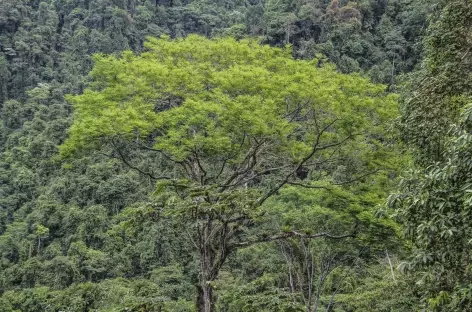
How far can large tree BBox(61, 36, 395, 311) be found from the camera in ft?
24.2

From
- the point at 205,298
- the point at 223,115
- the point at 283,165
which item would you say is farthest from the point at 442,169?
the point at 283,165

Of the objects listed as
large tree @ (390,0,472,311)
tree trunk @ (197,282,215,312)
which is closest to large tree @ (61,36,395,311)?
tree trunk @ (197,282,215,312)

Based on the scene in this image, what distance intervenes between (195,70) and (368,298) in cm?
611

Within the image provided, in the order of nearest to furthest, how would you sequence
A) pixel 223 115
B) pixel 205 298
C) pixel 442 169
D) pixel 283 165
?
pixel 442 169, pixel 223 115, pixel 205 298, pixel 283 165

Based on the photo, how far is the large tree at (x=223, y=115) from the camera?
7.38 meters

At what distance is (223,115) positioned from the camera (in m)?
7.40

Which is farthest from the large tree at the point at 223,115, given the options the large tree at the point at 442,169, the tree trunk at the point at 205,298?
the large tree at the point at 442,169

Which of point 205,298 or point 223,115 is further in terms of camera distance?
point 205,298

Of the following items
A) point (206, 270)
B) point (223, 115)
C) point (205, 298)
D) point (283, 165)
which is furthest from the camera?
point (283, 165)

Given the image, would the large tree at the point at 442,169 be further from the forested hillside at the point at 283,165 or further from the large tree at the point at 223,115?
the large tree at the point at 223,115

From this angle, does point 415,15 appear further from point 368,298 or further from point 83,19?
point 83,19

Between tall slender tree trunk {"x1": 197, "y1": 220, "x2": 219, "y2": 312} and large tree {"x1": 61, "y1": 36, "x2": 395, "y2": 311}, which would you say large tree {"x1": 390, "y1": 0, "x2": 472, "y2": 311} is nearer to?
large tree {"x1": 61, "y1": 36, "x2": 395, "y2": 311}

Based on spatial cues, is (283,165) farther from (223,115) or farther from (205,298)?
(205,298)

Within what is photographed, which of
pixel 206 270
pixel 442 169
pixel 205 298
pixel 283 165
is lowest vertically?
pixel 205 298
